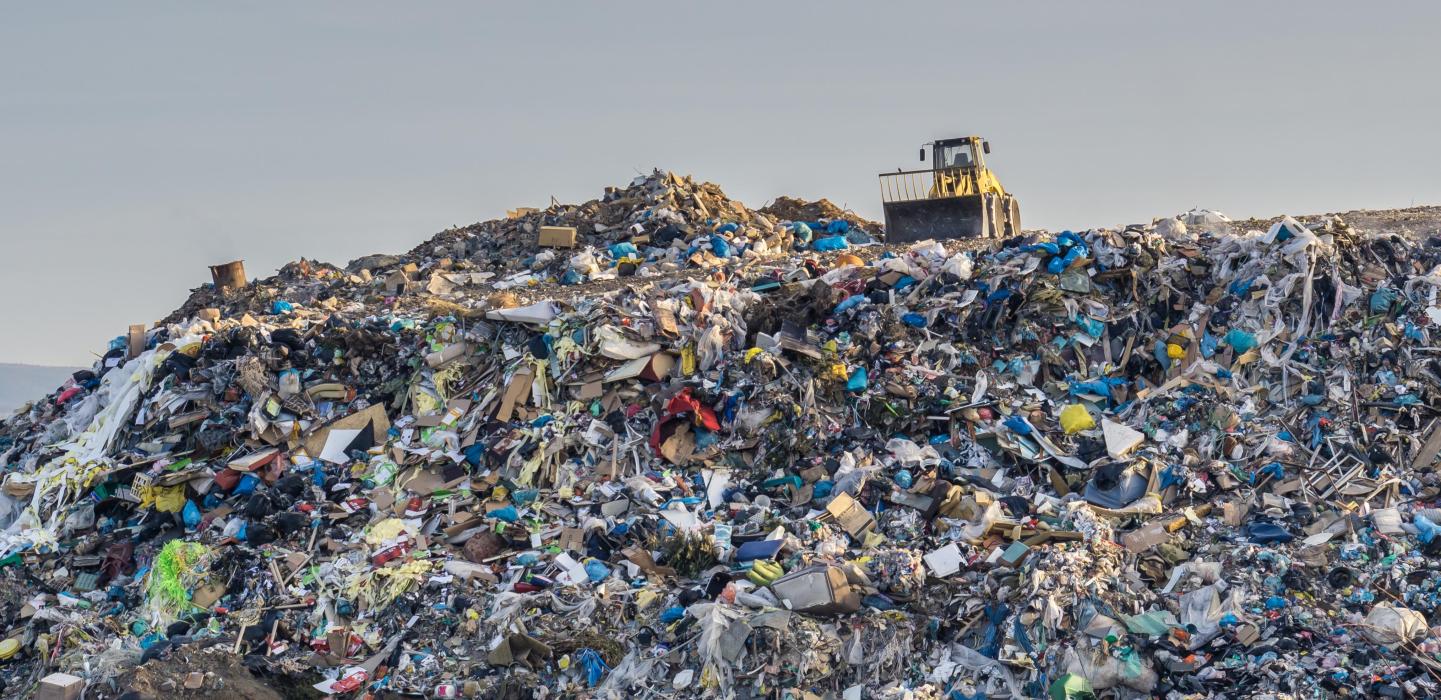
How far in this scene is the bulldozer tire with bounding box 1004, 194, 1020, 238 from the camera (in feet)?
60.7

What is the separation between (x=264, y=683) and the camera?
9.91 metres

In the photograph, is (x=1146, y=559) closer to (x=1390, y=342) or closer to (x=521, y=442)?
(x=1390, y=342)

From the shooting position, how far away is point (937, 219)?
17453 millimetres

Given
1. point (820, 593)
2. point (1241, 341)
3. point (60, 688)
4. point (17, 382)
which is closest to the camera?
point (820, 593)

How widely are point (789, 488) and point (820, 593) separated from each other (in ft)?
6.46

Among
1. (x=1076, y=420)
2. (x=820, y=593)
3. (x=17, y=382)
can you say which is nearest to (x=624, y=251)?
(x=1076, y=420)

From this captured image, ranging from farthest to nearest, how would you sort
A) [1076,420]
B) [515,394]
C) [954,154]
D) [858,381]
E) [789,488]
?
[954,154], [515,394], [858,381], [1076,420], [789,488]

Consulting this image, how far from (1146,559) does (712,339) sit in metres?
4.19

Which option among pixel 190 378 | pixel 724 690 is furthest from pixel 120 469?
pixel 724 690

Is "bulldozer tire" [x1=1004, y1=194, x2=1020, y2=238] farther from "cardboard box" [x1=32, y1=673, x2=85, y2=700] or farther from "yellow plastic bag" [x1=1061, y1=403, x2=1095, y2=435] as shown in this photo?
"cardboard box" [x1=32, y1=673, x2=85, y2=700]

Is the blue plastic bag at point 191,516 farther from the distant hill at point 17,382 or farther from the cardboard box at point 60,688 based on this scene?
the distant hill at point 17,382

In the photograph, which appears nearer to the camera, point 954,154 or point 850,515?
point 850,515

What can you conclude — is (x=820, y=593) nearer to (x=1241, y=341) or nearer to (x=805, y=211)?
(x=1241, y=341)

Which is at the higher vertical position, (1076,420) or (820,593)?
(1076,420)
